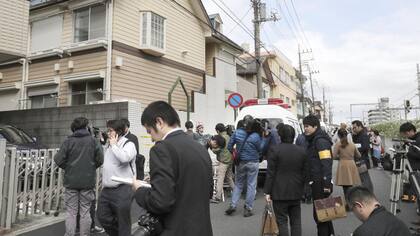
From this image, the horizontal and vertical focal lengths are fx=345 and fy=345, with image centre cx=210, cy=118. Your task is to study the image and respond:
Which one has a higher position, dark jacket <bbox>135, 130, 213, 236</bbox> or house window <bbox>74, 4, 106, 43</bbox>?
house window <bbox>74, 4, 106, 43</bbox>

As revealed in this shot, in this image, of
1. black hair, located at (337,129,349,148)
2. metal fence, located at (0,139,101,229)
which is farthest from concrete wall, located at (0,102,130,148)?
black hair, located at (337,129,349,148)

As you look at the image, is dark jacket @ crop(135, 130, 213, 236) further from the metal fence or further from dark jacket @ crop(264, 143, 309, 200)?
the metal fence

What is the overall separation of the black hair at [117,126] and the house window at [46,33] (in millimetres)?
11511

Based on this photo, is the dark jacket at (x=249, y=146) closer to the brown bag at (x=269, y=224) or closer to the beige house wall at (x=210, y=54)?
the brown bag at (x=269, y=224)

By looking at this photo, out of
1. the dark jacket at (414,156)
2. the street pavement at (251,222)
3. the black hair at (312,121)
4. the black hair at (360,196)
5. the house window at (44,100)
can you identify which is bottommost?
the street pavement at (251,222)

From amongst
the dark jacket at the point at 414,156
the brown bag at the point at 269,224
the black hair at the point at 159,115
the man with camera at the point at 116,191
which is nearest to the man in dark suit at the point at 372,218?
the black hair at the point at 159,115

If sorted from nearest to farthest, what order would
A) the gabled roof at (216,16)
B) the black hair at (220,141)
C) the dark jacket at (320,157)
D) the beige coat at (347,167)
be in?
the dark jacket at (320,157) < the beige coat at (347,167) < the black hair at (220,141) < the gabled roof at (216,16)

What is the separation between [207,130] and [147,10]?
603 cm

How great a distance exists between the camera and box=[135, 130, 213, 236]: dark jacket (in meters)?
2.26

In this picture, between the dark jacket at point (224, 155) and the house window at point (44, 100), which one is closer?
the dark jacket at point (224, 155)

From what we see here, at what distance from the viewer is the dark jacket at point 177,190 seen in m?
2.26

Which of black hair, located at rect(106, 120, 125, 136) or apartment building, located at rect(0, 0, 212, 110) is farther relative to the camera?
apartment building, located at rect(0, 0, 212, 110)

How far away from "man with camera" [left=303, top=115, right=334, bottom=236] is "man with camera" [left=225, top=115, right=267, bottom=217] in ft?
6.47

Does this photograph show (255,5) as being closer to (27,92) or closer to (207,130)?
(207,130)
